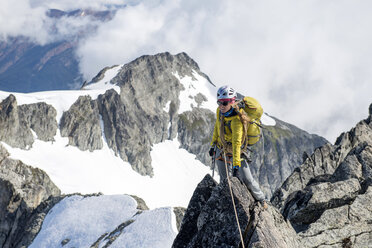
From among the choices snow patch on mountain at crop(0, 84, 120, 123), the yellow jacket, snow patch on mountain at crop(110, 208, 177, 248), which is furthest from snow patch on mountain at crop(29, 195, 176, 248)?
snow patch on mountain at crop(0, 84, 120, 123)

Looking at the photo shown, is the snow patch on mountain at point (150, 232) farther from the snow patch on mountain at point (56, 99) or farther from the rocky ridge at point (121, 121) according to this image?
the snow patch on mountain at point (56, 99)

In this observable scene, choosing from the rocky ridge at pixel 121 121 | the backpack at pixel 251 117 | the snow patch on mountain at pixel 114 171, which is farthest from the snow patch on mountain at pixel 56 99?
the backpack at pixel 251 117

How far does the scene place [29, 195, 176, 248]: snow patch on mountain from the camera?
89.4ft

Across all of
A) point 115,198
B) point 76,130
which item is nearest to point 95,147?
point 76,130

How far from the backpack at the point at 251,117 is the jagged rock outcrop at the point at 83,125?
5042 inches

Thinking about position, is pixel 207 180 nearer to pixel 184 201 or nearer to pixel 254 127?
pixel 254 127

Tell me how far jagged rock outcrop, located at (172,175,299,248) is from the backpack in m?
1.91

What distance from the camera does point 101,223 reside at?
109 ft

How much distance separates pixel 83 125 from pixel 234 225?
134238 mm

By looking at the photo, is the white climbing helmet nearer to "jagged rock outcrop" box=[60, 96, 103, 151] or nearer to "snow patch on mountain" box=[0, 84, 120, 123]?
"snow patch on mountain" box=[0, 84, 120, 123]

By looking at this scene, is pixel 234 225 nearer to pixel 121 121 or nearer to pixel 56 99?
pixel 56 99

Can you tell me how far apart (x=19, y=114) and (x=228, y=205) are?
119340mm

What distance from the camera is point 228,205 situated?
10.1m

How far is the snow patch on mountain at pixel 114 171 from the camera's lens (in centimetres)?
10818
